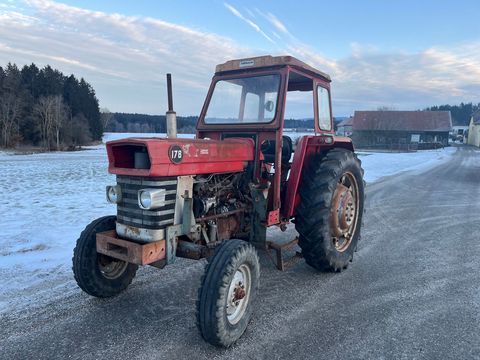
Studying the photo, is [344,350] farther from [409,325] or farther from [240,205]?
[240,205]

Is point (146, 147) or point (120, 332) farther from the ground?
point (146, 147)

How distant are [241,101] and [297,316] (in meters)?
2.53

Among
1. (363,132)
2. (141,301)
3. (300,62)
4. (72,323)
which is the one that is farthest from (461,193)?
(363,132)

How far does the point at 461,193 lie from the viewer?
10.7 m

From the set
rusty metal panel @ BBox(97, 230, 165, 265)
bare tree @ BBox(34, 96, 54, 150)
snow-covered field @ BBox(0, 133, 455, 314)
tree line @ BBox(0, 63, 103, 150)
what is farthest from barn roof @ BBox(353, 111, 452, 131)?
rusty metal panel @ BBox(97, 230, 165, 265)

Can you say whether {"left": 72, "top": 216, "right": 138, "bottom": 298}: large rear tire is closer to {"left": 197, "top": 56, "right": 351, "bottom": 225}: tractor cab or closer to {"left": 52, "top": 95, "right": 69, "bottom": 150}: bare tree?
{"left": 197, "top": 56, "right": 351, "bottom": 225}: tractor cab

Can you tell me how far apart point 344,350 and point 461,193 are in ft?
31.8

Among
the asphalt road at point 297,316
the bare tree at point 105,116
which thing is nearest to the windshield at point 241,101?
the asphalt road at point 297,316

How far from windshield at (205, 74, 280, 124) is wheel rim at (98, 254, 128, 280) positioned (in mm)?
1926

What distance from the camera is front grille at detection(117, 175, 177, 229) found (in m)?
3.02

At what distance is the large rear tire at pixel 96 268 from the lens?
3.49 metres

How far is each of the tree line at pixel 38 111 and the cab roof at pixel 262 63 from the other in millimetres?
44386

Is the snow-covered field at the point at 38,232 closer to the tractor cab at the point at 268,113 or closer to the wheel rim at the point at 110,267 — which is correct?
the wheel rim at the point at 110,267

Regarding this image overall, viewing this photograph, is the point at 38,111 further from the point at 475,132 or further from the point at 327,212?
the point at 475,132
